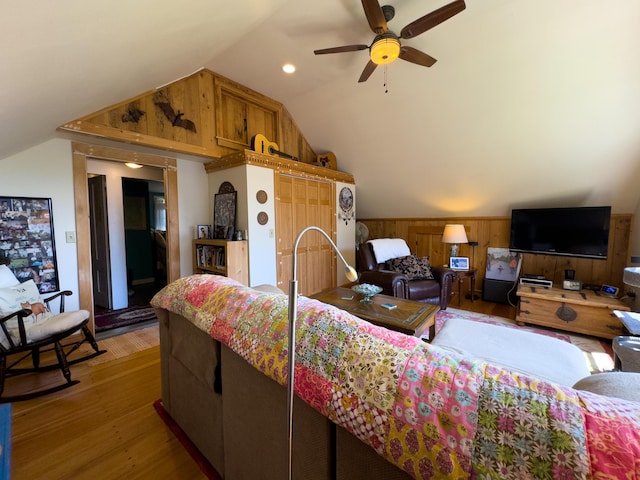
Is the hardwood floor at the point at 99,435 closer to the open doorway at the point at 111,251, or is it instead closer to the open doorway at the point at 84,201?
the open doorway at the point at 84,201

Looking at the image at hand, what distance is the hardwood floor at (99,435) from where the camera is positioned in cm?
136

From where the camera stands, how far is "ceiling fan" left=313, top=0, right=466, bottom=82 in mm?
1812

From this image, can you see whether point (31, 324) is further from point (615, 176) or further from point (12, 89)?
point (615, 176)

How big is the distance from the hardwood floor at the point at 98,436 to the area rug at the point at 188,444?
2cm

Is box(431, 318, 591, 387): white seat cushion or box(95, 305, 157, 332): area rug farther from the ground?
box(431, 318, 591, 387): white seat cushion

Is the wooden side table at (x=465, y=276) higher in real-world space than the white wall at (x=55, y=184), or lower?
lower

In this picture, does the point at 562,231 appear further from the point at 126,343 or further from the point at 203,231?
the point at 126,343

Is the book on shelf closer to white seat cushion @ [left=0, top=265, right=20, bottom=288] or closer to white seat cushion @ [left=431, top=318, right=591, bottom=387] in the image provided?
Result: white seat cushion @ [left=0, top=265, right=20, bottom=288]

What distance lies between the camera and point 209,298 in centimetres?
130

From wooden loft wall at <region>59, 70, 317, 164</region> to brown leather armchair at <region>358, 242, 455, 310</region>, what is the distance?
7.34 ft

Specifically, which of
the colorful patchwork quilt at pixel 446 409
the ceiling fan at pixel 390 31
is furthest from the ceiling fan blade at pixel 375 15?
the colorful patchwork quilt at pixel 446 409

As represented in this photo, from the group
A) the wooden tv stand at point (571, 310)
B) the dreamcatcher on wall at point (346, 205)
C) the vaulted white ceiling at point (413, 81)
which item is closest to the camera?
the vaulted white ceiling at point (413, 81)

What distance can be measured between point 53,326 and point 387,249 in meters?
3.70

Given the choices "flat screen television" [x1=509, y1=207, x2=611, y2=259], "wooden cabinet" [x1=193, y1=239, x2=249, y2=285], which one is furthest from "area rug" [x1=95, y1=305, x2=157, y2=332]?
"flat screen television" [x1=509, y1=207, x2=611, y2=259]
